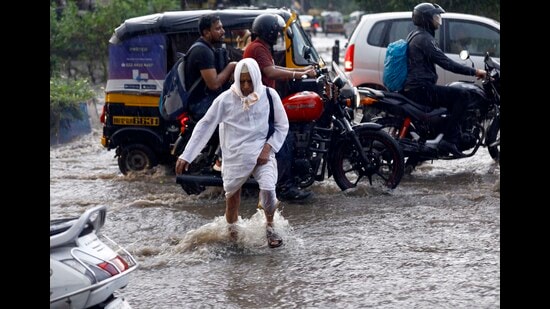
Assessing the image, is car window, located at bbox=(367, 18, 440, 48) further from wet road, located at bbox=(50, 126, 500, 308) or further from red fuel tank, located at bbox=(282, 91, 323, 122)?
red fuel tank, located at bbox=(282, 91, 323, 122)

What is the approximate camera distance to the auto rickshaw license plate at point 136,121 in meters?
11.2

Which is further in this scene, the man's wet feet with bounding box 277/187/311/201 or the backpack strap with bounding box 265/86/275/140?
the man's wet feet with bounding box 277/187/311/201

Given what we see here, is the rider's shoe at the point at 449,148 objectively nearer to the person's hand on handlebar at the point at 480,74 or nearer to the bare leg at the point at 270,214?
the person's hand on handlebar at the point at 480,74

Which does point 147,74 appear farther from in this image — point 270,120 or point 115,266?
point 115,266

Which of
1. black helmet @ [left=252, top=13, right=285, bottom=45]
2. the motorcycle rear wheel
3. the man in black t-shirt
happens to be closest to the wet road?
the motorcycle rear wheel

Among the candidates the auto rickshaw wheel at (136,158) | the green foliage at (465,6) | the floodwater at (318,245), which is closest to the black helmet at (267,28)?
the floodwater at (318,245)

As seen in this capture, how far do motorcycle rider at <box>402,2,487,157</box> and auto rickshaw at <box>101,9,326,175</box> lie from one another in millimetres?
1032

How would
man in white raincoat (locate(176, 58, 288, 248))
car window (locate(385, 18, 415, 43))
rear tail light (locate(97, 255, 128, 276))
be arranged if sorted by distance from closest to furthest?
rear tail light (locate(97, 255, 128, 276)) → man in white raincoat (locate(176, 58, 288, 248)) → car window (locate(385, 18, 415, 43))

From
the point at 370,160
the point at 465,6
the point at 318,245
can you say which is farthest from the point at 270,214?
the point at 465,6

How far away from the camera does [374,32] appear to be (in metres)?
14.5

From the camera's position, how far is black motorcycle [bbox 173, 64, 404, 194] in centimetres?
949

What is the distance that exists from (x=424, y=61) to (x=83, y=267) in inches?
280

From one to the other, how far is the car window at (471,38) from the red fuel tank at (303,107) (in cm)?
514
